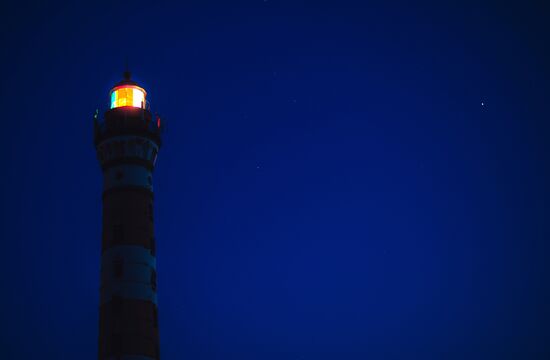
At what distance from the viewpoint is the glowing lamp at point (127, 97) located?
43.4 meters

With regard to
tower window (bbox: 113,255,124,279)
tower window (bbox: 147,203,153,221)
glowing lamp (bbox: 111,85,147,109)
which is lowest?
tower window (bbox: 113,255,124,279)

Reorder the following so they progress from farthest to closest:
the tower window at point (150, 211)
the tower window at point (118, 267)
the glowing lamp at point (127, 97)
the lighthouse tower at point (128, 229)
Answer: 1. the glowing lamp at point (127, 97)
2. the tower window at point (150, 211)
3. the tower window at point (118, 267)
4. the lighthouse tower at point (128, 229)

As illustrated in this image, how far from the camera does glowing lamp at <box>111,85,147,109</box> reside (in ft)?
143

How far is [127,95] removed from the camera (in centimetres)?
4369

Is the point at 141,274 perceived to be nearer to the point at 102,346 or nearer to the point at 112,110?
the point at 102,346

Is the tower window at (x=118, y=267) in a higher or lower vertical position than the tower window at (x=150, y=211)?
lower

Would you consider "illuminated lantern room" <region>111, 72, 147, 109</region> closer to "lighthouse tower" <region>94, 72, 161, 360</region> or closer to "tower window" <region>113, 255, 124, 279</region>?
"lighthouse tower" <region>94, 72, 161, 360</region>

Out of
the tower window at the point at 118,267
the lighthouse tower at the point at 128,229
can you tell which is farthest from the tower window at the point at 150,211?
the tower window at the point at 118,267

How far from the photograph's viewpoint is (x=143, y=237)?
3938 centimetres

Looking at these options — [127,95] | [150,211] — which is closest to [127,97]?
[127,95]

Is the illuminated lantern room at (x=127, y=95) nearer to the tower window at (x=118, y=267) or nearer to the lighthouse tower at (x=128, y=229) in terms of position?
the lighthouse tower at (x=128, y=229)

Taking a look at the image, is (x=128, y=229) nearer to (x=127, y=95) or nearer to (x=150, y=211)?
(x=150, y=211)

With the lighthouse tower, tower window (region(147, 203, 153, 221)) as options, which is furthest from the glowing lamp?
tower window (region(147, 203, 153, 221))

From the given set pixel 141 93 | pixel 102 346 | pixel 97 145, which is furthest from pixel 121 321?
pixel 141 93
